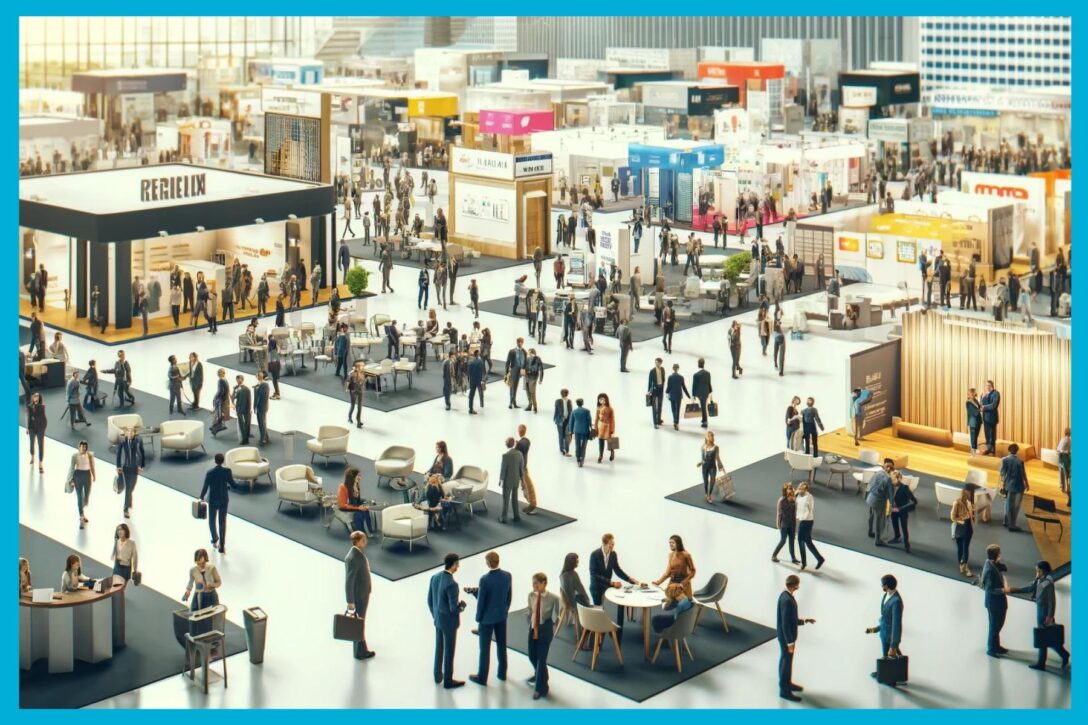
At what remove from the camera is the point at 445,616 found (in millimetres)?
14828

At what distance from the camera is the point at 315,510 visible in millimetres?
20797

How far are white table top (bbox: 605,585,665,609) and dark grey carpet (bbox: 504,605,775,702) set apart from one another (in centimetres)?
37

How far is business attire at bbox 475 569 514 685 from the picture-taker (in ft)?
48.6

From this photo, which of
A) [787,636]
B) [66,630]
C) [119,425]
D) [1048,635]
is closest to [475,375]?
[119,425]

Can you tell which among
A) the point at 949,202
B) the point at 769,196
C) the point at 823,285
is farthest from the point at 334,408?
the point at 769,196

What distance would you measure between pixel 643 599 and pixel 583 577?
7.55 ft

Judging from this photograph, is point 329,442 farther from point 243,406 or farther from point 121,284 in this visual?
point 121,284

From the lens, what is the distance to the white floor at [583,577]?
49.8ft

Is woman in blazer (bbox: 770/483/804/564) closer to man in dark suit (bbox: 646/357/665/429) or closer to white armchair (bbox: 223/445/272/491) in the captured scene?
man in dark suit (bbox: 646/357/665/429)

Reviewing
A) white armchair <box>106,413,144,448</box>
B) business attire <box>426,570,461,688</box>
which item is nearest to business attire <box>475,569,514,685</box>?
business attire <box>426,570,461,688</box>

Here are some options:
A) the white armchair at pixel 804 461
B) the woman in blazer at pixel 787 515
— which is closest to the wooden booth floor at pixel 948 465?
the white armchair at pixel 804 461

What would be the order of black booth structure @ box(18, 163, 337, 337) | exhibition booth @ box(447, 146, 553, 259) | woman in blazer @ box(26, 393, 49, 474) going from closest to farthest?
woman in blazer @ box(26, 393, 49, 474)
black booth structure @ box(18, 163, 337, 337)
exhibition booth @ box(447, 146, 553, 259)

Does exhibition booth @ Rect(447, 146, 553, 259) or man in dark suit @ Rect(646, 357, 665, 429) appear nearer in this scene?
man in dark suit @ Rect(646, 357, 665, 429)

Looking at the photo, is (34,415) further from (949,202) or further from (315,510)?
(949,202)
